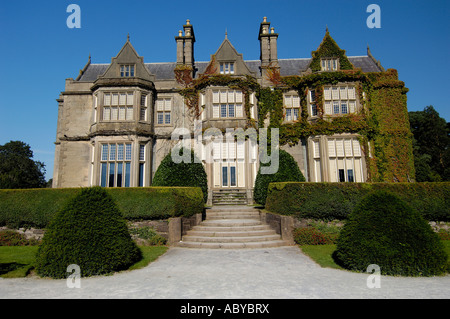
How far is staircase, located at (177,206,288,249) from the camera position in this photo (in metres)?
10.4

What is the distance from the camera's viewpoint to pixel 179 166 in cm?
1388

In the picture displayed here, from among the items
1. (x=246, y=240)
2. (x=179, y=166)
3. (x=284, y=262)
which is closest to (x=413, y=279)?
(x=284, y=262)

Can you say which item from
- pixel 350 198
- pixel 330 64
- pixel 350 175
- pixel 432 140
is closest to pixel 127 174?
pixel 350 198

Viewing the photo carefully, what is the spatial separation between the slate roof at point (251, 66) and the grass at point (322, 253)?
57.2 ft

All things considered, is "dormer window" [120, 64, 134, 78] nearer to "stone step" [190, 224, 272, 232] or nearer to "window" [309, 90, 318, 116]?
"window" [309, 90, 318, 116]

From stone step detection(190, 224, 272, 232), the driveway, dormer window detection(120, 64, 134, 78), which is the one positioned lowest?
the driveway

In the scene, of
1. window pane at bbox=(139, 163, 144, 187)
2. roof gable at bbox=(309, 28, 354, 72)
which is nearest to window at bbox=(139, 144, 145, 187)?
window pane at bbox=(139, 163, 144, 187)

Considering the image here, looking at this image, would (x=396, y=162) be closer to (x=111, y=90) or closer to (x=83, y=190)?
(x=83, y=190)

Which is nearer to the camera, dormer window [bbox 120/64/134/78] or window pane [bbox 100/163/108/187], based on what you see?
window pane [bbox 100/163/108/187]

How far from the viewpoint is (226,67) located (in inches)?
867

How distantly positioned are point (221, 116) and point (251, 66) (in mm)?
7703

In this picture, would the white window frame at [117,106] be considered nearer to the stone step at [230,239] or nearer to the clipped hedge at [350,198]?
the stone step at [230,239]

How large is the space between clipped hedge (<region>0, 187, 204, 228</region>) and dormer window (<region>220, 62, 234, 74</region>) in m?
13.7

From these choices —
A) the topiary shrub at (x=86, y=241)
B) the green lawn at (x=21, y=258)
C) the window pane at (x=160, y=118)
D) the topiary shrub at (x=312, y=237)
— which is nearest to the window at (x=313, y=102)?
the topiary shrub at (x=312, y=237)
